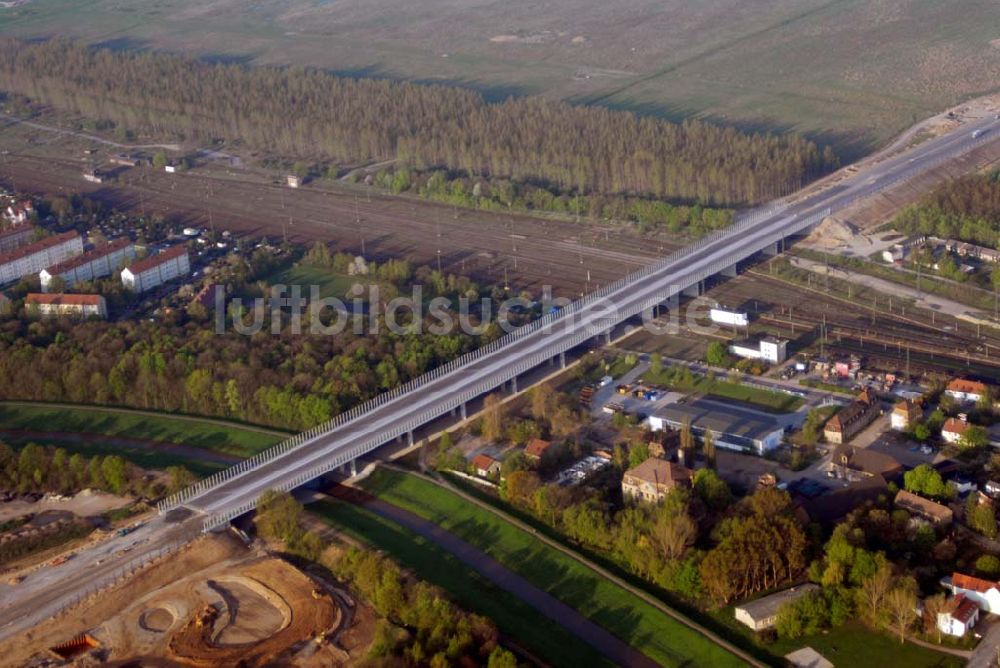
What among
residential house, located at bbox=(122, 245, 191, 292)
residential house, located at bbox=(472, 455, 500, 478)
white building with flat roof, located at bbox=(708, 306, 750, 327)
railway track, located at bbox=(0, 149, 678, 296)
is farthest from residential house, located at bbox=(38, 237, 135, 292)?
white building with flat roof, located at bbox=(708, 306, 750, 327)

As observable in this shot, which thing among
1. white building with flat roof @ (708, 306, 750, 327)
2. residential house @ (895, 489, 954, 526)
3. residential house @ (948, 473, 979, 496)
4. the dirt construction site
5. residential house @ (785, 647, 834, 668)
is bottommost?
residential house @ (785, 647, 834, 668)

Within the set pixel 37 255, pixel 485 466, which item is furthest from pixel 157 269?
pixel 485 466

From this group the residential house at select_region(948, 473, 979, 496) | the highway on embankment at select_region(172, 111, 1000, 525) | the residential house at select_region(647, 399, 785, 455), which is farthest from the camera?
the residential house at select_region(647, 399, 785, 455)

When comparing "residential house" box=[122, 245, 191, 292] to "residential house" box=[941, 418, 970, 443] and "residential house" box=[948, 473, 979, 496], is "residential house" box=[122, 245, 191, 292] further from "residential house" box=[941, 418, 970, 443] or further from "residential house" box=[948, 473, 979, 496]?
"residential house" box=[948, 473, 979, 496]

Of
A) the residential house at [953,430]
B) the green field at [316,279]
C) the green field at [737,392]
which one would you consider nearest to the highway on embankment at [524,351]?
the green field at [737,392]

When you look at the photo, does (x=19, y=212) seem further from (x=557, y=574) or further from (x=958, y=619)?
(x=958, y=619)

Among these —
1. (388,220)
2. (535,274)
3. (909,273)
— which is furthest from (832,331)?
(388,220)

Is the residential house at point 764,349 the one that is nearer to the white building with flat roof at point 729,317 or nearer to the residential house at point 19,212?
the white building with flat roof at point 729,317
